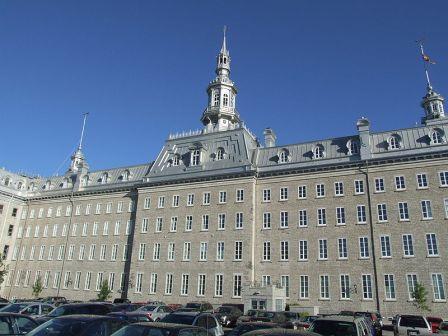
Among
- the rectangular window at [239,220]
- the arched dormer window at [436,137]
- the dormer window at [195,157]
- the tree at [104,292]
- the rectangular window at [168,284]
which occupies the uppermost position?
the dormer window at [195,157]

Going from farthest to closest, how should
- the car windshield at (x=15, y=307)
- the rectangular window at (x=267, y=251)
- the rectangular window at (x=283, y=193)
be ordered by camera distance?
the rectangular window at (x=283, y=193), the rectangular window at (x=267, y=251), the car windshield at (x=15, y=307)

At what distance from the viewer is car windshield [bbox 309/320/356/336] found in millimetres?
12672

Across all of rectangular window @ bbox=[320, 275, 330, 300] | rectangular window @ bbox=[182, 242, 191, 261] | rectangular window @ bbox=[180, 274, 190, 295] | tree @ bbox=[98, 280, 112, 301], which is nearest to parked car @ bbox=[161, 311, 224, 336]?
rectangular window @ bbox=[320, 275, 330, 300]

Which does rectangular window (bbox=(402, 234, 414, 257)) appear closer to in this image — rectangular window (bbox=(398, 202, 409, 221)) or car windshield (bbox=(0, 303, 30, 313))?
rectangular window (bbox=(398, 202, 409, 221))

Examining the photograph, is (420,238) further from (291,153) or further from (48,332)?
(48,332)

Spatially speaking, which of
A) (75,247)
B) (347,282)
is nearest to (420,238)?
(347,282)

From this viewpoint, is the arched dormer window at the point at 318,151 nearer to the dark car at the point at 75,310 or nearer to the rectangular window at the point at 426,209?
the rectangular window at the point at 426,209

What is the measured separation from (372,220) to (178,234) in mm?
24253

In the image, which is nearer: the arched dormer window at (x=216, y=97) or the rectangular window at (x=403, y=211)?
the rectangular window at (x=403, y=211)

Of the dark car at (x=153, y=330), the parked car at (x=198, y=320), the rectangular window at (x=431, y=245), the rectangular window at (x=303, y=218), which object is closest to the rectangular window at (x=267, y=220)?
the rectangular window at (x=303, y=218)

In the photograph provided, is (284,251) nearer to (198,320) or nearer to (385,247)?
(385,247)

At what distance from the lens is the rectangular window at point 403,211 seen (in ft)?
135

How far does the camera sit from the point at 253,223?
155 ft

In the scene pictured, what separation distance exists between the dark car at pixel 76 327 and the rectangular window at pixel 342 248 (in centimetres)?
3444
